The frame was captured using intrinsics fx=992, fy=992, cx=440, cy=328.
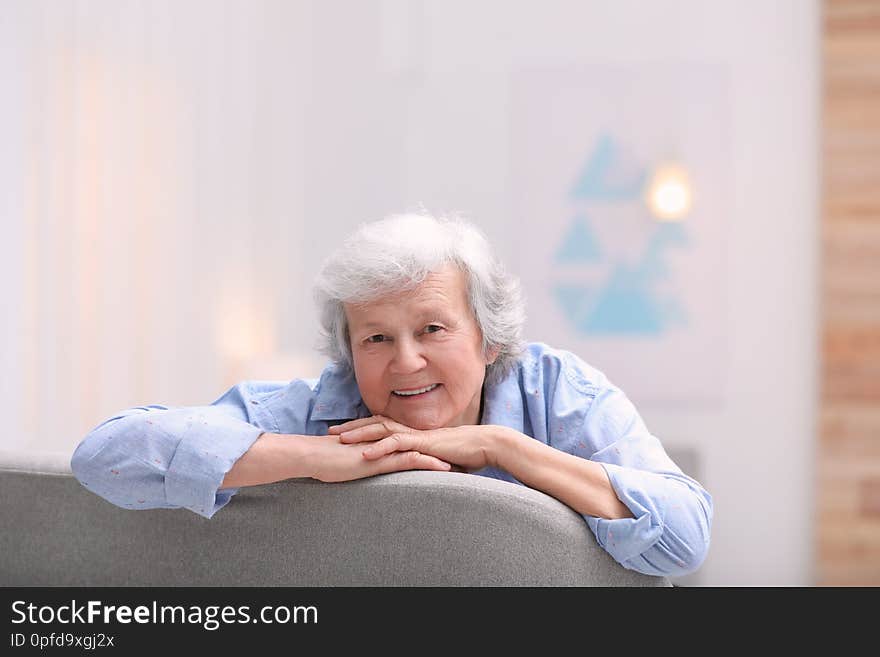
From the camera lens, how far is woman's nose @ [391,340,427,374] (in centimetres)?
153

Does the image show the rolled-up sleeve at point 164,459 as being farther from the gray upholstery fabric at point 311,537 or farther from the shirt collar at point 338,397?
the shirt collar at point 338,397

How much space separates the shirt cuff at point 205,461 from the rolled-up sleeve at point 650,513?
1.53 ft

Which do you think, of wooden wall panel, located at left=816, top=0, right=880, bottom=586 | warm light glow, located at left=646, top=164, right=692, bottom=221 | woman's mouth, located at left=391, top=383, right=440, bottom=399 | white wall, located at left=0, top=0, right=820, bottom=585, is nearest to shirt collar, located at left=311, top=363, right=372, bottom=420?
woman's mouth, located at left=391, top=383, right=440, bottom=399

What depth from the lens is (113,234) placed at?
14.6ft

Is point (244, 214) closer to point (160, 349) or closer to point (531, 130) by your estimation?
point (160, 349)

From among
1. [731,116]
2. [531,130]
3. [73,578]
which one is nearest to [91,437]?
[73,578]

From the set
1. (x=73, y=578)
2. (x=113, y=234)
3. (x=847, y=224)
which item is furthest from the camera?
(x=113, y=234)

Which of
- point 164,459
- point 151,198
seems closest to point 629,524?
point 164,459

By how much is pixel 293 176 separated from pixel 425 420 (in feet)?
10.1

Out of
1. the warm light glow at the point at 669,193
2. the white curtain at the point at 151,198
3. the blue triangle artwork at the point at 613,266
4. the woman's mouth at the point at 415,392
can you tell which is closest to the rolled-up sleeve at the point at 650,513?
the woman's mouth at the point at 415,392

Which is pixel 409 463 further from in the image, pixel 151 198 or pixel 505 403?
pixel 151 198

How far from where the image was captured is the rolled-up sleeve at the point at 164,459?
4.09 ft

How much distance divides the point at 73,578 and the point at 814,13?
3922 mm

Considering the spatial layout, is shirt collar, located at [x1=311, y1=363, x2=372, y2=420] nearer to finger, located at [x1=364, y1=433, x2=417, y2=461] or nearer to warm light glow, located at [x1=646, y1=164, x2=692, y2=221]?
finger, located at [x1=364, y1=433, x2=417, y2=461]
